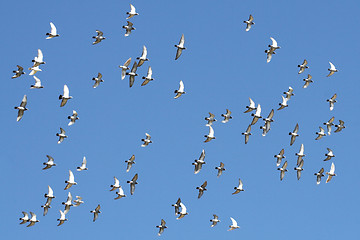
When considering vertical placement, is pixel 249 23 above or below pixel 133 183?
above

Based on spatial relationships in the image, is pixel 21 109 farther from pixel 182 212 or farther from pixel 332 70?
pixel 332 70

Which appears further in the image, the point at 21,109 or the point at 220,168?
the point at 220,168

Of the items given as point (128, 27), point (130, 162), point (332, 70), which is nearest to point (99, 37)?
point (128, 27)

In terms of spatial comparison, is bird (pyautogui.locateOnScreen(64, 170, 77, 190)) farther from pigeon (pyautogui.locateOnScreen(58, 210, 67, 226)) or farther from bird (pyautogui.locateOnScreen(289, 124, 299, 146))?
bird (pyautogui.locateOnScreen(289, 124, 299, 146))

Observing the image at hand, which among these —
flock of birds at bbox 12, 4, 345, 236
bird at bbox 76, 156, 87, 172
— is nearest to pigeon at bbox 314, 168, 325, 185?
flock of birds at bbox 12, 4, 345, 236

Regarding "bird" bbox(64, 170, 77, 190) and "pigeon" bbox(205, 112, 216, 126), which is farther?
"pigeon" bbox(205, 112, 216, 126)

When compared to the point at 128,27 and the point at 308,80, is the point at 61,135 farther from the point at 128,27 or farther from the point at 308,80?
the point at 308,80

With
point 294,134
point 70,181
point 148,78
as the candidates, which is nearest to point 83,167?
point 70,181

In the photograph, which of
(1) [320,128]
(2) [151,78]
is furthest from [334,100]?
(2) [151,78]

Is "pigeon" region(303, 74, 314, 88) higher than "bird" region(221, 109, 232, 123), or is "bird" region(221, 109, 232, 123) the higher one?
"pigeon" region(303, 74, 314, 88)

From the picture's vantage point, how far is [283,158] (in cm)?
14962

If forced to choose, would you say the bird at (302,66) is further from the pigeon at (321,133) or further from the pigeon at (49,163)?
the pigeon at (49,163)

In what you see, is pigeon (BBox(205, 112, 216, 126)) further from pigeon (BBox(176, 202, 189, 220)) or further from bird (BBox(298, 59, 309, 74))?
bird (BBox(298, 59, 309, 74))

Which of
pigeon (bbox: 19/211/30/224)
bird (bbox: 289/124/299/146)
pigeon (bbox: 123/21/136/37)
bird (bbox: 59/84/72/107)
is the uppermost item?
pigeon (bbox: 123/21/136/37)
